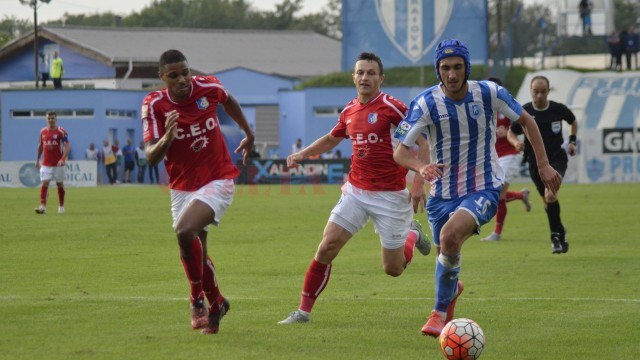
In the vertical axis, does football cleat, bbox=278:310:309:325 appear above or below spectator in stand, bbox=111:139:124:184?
above

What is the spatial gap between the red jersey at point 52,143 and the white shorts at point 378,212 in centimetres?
1777

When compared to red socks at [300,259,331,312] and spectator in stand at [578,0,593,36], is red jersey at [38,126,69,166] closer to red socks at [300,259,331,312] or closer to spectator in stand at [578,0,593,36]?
red socks at [300,259,331,312]

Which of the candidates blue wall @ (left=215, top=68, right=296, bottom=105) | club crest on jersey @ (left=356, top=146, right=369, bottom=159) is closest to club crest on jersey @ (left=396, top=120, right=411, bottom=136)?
club crest on jersey @ (left=356, top=146, right=369, bottom=159)

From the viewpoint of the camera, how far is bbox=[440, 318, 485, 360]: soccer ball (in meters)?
7.68

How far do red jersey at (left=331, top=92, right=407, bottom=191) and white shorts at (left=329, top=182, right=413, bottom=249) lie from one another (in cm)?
7

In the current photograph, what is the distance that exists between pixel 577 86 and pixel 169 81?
43360 millimetres

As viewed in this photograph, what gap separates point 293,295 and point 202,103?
9.59 feet

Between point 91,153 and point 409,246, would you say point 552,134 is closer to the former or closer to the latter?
point 409,246

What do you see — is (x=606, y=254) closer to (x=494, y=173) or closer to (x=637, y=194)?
(x=494, y=173)

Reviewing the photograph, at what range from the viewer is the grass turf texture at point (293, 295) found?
8.50m

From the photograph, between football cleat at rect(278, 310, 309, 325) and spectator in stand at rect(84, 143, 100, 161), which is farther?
spectator in stand at rect(84, 143, 100, 161)

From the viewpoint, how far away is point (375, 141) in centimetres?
1012

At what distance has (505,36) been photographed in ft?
168

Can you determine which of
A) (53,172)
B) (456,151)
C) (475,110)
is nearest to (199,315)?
(456,151)
